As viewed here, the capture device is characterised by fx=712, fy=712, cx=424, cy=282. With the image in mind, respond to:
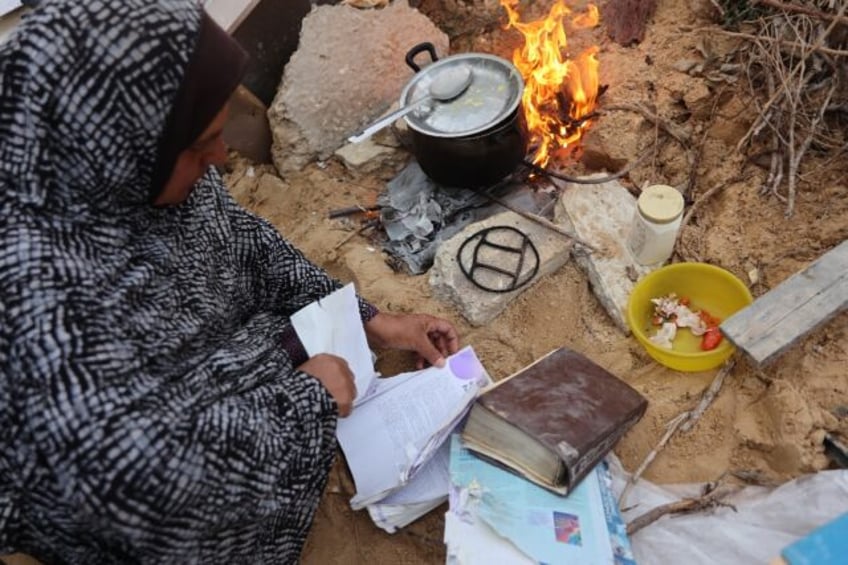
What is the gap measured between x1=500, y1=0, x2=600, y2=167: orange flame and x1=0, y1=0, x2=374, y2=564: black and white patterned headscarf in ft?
6.51

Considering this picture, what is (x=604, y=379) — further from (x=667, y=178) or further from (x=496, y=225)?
(x=667, y=178)

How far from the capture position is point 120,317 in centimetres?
161

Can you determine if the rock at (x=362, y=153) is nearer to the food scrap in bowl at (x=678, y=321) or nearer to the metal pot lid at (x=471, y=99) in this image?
the metal pot lid at (x=471, y=99)

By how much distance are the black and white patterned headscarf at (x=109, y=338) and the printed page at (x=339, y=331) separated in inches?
13.4

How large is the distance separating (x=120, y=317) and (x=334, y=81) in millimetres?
2227

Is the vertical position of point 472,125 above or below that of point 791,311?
above

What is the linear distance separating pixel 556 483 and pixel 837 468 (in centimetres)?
82

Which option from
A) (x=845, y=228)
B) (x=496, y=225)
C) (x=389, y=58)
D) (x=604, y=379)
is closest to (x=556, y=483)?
(x=604, y=379)

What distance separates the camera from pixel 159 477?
1541 mm

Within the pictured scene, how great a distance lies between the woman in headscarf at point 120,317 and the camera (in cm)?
143

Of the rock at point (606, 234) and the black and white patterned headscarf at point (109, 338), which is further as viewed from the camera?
the rock at point (606, 234)

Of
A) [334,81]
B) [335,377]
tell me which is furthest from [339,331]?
[334,81]

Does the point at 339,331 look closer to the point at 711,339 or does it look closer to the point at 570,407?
the point at 570,407

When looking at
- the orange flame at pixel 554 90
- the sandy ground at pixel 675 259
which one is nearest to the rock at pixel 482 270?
the sandy ground at pixel 675 259
